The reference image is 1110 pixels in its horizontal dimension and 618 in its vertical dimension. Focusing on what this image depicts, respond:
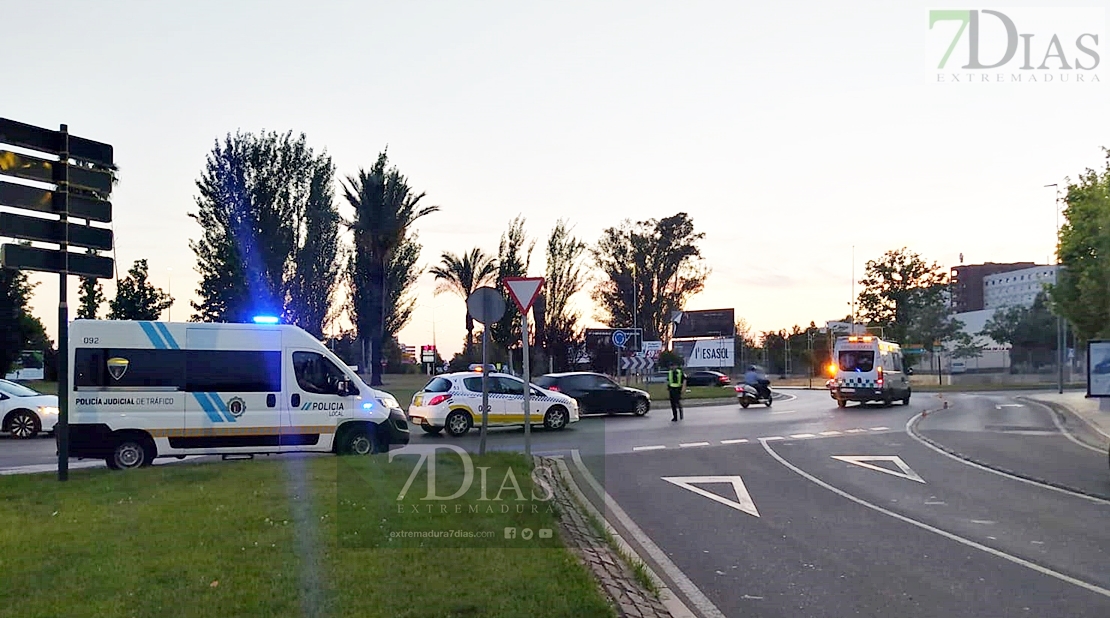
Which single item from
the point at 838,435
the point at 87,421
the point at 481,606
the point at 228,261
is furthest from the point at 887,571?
the point at 228,261

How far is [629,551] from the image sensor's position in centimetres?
930

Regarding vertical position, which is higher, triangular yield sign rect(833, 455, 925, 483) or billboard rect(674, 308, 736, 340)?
billboard rect(674, 308, 736, 340)

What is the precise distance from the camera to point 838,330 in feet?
278

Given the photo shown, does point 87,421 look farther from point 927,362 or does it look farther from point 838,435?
point 927,362

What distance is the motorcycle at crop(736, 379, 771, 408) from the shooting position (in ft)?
113

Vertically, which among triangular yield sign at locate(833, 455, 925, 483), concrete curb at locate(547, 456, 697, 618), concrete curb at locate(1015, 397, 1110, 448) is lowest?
concrete curb at locate(1015, 397, 1110, 448)

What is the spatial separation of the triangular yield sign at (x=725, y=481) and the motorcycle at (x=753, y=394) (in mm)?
19803

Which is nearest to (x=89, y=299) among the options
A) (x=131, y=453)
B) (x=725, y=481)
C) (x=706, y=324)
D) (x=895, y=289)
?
(x=131, y=453)

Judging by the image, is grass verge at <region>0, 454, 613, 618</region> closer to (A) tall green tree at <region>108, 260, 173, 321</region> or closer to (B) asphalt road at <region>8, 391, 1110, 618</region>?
(B) asphalt road at <region>8, 391, 1110, 618</region>

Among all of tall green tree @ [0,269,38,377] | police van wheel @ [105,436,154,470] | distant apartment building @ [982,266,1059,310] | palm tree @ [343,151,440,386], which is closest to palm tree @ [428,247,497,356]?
palm tree @ [343,151,440,386]

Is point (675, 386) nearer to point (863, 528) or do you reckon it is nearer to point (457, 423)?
point (457, 423)

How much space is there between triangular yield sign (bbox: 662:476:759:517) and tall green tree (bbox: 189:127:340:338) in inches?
1131

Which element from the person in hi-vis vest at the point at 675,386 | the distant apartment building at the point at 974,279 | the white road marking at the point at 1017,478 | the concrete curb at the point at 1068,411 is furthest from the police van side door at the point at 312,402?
the distant apartment building at the point at 974,279

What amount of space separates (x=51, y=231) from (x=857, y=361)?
91.7 ft
